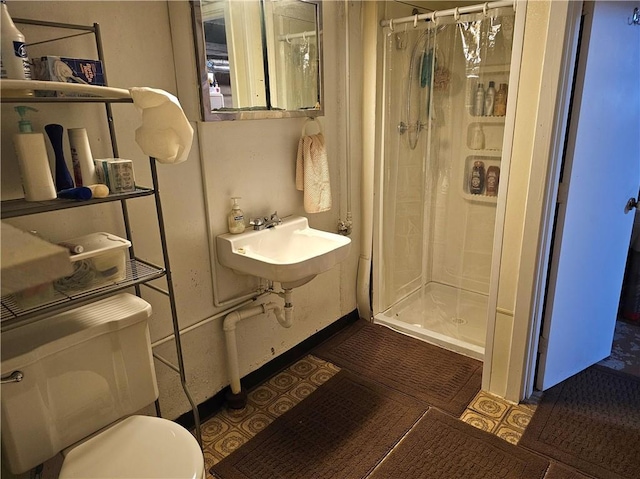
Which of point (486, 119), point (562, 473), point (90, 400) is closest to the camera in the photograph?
point (90, 400)

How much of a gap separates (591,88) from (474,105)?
103 cm

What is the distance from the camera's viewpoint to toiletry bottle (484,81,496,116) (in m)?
2.63

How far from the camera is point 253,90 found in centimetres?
194

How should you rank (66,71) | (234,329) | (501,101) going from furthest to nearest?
(501,101)
(234,329)
(66,71)

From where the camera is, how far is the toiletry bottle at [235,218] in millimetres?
1967

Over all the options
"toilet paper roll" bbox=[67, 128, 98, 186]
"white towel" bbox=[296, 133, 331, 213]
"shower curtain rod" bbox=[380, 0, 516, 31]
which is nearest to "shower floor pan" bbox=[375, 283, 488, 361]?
"white towel" bbox=[296, 133, 331, 213]

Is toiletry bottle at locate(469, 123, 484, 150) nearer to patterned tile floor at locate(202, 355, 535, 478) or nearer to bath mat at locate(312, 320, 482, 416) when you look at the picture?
bath mat at locate(312, 320, 482, 416)

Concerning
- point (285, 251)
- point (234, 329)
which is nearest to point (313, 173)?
point (285, 251)

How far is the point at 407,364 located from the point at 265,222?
1.15 m

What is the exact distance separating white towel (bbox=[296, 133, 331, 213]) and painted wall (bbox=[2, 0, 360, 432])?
6cm

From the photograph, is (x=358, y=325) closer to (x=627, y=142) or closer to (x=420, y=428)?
(x=420, y=428)

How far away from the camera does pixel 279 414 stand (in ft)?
6.88

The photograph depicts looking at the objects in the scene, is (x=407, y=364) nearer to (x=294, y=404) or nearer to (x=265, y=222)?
(x=294, y=404)

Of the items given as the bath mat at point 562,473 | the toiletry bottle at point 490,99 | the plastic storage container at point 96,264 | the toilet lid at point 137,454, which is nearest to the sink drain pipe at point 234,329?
the toilet lid at point 137,454
